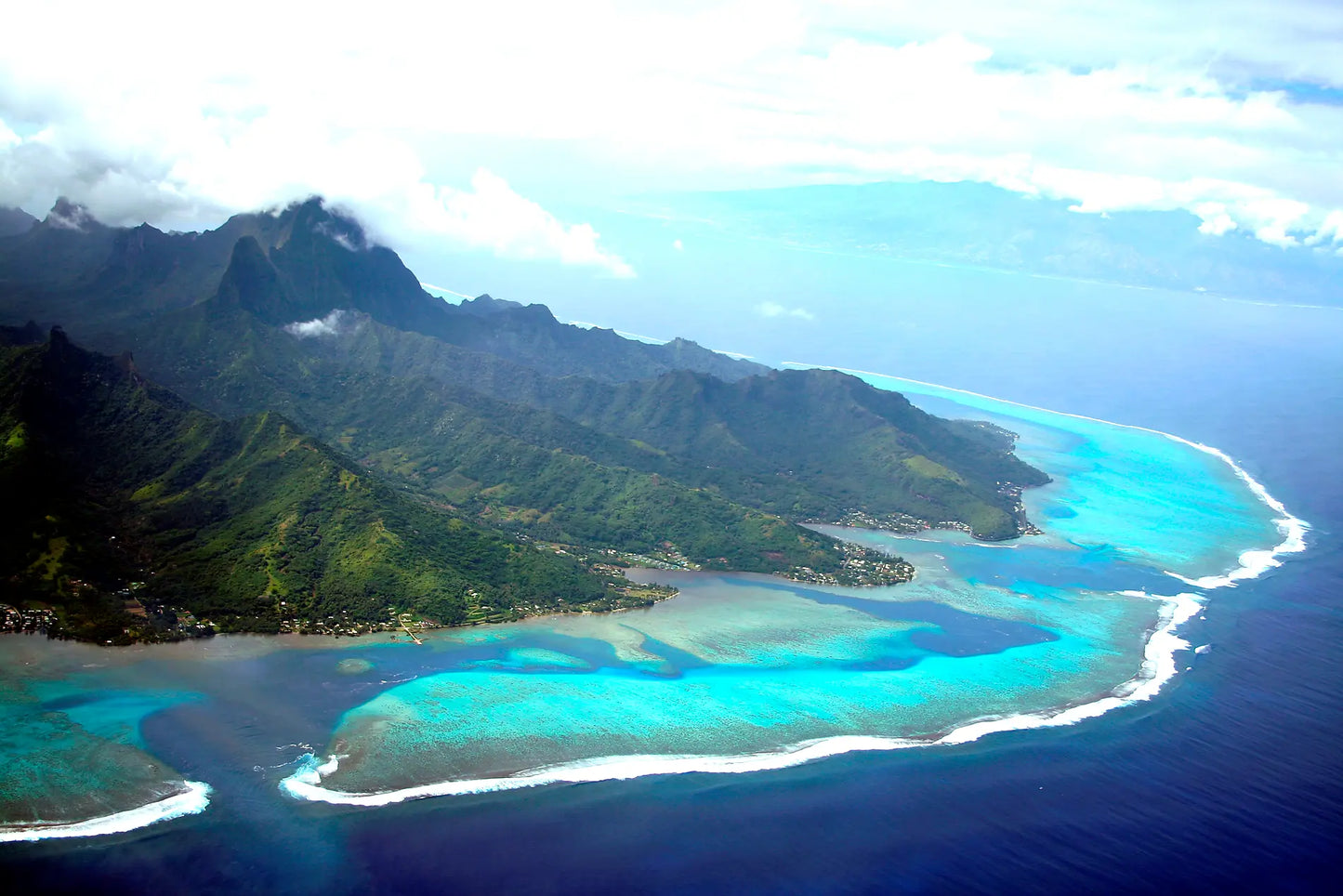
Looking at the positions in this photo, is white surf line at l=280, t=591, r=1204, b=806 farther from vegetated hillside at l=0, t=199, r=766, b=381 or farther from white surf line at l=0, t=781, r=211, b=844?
vegetated hillside at l=0, t=199, r=766, b=381

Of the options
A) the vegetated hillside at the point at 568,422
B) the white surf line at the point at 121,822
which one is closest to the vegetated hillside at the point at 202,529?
the white surf line at the point at 121,822

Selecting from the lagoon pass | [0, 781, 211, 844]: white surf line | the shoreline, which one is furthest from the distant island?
the shoreline

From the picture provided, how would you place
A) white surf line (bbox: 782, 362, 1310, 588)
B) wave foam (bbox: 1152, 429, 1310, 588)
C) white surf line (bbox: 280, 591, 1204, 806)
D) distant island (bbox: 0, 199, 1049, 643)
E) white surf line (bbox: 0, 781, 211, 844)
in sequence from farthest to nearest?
white surf line (bbox: 782, 362, 1310, 588)
wave foam (bbox: 1152, 429, 1310, 588)
distant island (bbox: 0, 199, 1049, 643)
white surf line (bbox: 280, 591, 1204, 806)
white surf line (bbox: 0, 781, 211, 844)

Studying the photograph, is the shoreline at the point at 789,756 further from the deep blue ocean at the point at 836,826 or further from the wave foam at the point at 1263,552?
the wave foam at the point at 1263,552

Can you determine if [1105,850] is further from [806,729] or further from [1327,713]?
[1327,713]

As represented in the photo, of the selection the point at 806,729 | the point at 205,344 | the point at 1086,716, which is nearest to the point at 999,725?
the point at 1086,716
